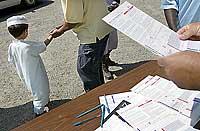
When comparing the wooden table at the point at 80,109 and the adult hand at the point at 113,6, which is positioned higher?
the wooden table at the point at 80,109

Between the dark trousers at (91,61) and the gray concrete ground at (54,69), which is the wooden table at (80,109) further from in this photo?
the gray concrete ground at (54,69)

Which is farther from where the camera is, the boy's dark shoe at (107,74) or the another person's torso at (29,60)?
the boy's dark shoe at (107,74)

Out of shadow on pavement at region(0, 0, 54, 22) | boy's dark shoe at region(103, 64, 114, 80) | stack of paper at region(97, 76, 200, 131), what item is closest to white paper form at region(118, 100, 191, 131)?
stack of paper at region(97, 76, 200, 131)

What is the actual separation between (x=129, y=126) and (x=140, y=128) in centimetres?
5

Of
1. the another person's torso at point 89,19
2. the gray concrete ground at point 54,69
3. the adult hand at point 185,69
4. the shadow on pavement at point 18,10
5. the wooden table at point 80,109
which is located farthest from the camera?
the shadow on pavement at point 18,10

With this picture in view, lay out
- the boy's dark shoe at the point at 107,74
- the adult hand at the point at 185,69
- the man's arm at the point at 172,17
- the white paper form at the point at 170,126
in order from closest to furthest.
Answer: the adult hand at the point at 185,69 < the white paper form at the point at 170,126 < the man's arm at the point at 172,17 < the boy's dark shoe at the point at 107,74

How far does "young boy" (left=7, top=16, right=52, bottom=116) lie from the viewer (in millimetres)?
2994

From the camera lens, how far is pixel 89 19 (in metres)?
2.77

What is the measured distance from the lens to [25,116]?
3350 millimetres

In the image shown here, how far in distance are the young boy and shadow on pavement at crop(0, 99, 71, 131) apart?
184mm

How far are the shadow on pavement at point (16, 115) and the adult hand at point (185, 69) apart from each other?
226 cm

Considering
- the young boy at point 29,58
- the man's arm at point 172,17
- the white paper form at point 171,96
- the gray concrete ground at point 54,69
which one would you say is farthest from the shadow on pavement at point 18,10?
the white paper form at point 171,96

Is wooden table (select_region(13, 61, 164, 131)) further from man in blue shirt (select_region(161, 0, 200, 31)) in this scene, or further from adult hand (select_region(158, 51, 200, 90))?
man in blue shirt (select_region(161, 0, 200, 31))

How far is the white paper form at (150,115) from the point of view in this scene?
1.41 meters
